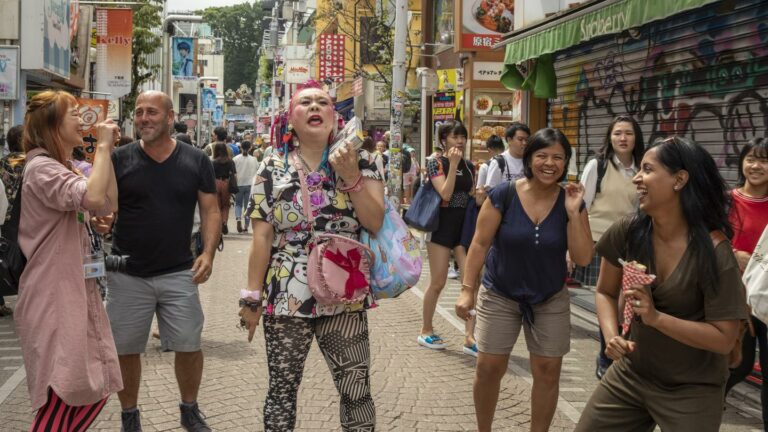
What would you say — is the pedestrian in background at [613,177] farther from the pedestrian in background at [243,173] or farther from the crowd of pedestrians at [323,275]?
the pedestrian in background at [243,173]

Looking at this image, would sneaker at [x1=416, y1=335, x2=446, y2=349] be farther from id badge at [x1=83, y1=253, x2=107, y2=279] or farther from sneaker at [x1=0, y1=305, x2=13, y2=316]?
sneaker at [x1=0, y1=305, x2=13, y2=316]

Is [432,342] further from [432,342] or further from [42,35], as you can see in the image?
[42,35]

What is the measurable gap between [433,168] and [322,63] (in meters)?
27.7

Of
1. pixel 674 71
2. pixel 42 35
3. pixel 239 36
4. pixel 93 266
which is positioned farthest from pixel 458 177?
pixel 239 36

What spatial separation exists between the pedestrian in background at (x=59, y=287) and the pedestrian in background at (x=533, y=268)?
6.25 feet

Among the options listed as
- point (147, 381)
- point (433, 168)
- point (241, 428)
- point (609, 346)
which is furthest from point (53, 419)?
point (433, 168)

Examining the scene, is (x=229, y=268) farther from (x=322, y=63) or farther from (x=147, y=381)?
(x=322, y=63)

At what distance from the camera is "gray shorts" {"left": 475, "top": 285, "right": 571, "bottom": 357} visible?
474cm

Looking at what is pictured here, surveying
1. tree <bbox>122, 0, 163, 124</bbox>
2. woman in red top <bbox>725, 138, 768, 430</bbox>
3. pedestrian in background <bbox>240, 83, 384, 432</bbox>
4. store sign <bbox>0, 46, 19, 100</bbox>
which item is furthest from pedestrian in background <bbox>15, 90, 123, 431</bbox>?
tree <bbox>122, 0, 163, 124</bbox>

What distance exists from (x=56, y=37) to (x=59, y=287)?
18.5 metres

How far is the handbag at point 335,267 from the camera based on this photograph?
3980 millimetres

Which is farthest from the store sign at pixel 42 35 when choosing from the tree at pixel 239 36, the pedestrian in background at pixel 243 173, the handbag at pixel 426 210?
the tree at pixel 239 36

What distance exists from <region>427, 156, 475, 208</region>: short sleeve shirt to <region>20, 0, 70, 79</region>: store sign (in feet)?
45.0

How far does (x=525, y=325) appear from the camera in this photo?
15.9 feet
